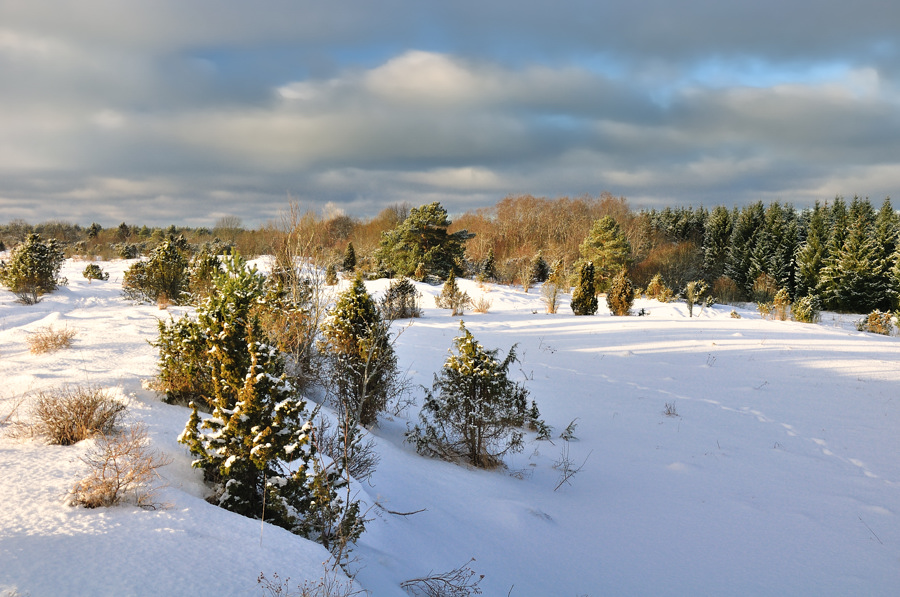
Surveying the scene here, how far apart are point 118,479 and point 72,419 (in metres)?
0.94

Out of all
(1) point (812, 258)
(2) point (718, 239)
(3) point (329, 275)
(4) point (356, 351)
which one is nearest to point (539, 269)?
(3) point (329, 275)

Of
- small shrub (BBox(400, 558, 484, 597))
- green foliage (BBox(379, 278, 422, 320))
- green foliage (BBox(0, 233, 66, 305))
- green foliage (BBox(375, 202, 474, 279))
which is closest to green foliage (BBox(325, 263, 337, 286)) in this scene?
green foliage (BBox(379, 278, 422, 320))

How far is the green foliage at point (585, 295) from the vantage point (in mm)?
15594

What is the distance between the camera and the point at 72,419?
288cm

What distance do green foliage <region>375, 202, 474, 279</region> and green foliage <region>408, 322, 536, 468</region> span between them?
19.2 metres

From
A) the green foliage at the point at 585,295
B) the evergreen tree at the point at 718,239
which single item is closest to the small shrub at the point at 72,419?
the green foliage at the point at 585,295

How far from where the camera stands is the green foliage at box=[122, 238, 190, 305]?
416 inches

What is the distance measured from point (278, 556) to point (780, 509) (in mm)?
4366

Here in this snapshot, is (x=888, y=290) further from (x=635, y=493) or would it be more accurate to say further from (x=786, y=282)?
(x=635, y=493)

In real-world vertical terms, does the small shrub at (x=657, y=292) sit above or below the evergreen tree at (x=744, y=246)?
below

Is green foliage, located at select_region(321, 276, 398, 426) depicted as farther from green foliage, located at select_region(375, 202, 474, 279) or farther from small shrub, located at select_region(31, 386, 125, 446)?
green foliage, located at select_region(375, 202, 474, 279)

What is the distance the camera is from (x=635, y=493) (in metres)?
4.58

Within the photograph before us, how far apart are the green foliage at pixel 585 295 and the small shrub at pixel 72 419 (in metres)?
14.2

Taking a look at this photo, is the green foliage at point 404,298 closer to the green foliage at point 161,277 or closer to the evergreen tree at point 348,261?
the green foliage at point 161,277
